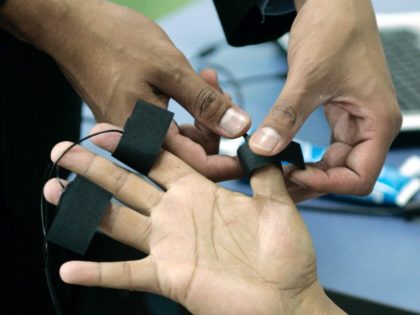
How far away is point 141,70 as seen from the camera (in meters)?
0.83

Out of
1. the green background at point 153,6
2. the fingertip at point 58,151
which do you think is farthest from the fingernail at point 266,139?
the green background at point 153,6

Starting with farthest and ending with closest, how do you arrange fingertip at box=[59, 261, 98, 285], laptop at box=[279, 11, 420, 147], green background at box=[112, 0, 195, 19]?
green background at box=[112, 0, 195, 19]
laptop at box=[279, 11, 420, 147]
fingertip at box=[59, 261, 98, 285]

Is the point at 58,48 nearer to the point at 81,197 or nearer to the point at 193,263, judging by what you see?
the point at 81,197

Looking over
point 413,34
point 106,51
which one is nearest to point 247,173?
Result: point 106,51

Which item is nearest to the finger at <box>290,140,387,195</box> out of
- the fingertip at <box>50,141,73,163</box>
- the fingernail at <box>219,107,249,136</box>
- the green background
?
the fingernail at <box>219,107,249,136</box>

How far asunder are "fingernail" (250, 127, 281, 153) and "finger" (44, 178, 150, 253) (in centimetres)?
17

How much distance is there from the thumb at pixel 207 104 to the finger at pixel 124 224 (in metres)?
0.17

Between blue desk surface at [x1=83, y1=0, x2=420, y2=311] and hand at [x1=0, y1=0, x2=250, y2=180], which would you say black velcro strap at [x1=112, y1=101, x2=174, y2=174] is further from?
blue desk surface at [x1=83, y1=0, x2=420, y2=311]

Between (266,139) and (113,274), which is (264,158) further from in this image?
(113,274)

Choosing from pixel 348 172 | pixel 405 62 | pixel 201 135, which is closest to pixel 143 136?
pixel 201 135

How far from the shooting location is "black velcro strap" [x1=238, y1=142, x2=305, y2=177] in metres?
0.79

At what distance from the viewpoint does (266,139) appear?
29.7 inches

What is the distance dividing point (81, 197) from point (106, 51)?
9.4 inches

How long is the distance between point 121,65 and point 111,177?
172mm
